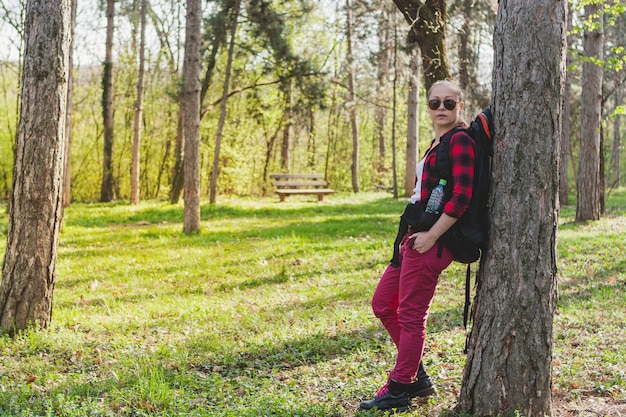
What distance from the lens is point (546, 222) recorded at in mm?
3414

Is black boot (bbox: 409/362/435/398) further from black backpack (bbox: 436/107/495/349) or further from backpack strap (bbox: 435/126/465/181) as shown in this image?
backpack strap (bbox: 435/126/465/181)

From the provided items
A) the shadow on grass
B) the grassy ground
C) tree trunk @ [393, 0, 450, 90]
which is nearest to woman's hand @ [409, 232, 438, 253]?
the grassy ground

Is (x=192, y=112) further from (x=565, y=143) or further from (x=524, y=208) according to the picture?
(x=565, y=143)

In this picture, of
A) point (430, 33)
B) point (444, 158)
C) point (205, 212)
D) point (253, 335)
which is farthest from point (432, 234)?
point (205, 212)

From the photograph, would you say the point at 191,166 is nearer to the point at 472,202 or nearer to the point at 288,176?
the point at 472,202

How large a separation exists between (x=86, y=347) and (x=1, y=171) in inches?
860

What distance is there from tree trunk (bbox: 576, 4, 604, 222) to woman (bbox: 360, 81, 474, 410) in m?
11.7

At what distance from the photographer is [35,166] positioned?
18.6ft

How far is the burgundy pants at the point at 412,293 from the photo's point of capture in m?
3.61

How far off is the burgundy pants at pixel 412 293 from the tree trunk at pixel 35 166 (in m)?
3.66

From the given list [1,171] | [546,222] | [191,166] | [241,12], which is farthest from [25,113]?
[1,171]

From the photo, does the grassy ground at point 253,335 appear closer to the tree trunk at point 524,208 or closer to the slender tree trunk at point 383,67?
the tree trunk at point 524,208

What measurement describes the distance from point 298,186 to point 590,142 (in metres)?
13.1

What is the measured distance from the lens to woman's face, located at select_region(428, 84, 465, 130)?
12.1ft
